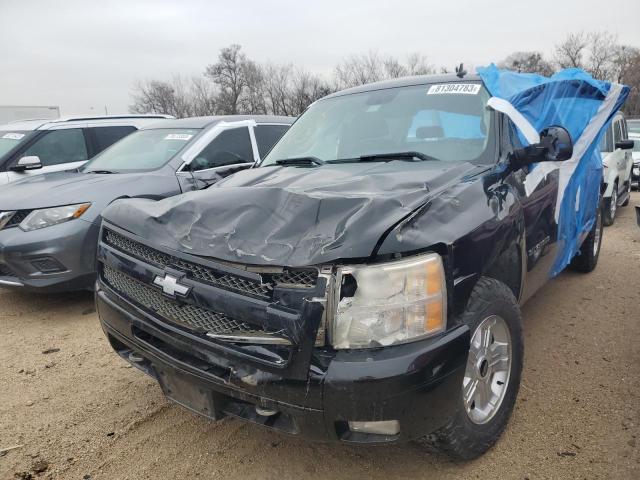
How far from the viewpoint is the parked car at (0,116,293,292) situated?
156 inches

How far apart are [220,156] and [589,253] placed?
411cm

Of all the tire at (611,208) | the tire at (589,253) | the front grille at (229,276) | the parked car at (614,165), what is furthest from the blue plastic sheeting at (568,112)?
the tire at (611,208)

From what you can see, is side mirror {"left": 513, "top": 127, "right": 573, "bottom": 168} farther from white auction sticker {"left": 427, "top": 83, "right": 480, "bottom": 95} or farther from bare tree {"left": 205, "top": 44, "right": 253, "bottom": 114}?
bare tree {"left": 205, "top": 44, "right": 253, "bottom": 114}

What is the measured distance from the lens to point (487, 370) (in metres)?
2.29

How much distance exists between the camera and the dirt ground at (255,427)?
223 cm

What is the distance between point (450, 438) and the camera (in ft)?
6.58

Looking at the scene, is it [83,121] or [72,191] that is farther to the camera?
[83,121]

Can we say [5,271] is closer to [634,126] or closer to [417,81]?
[417,81]

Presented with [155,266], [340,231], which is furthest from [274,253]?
[155,266]

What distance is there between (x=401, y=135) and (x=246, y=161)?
9.05ft

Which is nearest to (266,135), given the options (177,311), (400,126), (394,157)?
(400,126)

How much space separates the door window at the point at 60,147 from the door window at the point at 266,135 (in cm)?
277

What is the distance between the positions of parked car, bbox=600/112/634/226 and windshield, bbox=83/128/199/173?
19.4 ft

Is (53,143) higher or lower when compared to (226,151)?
higher
